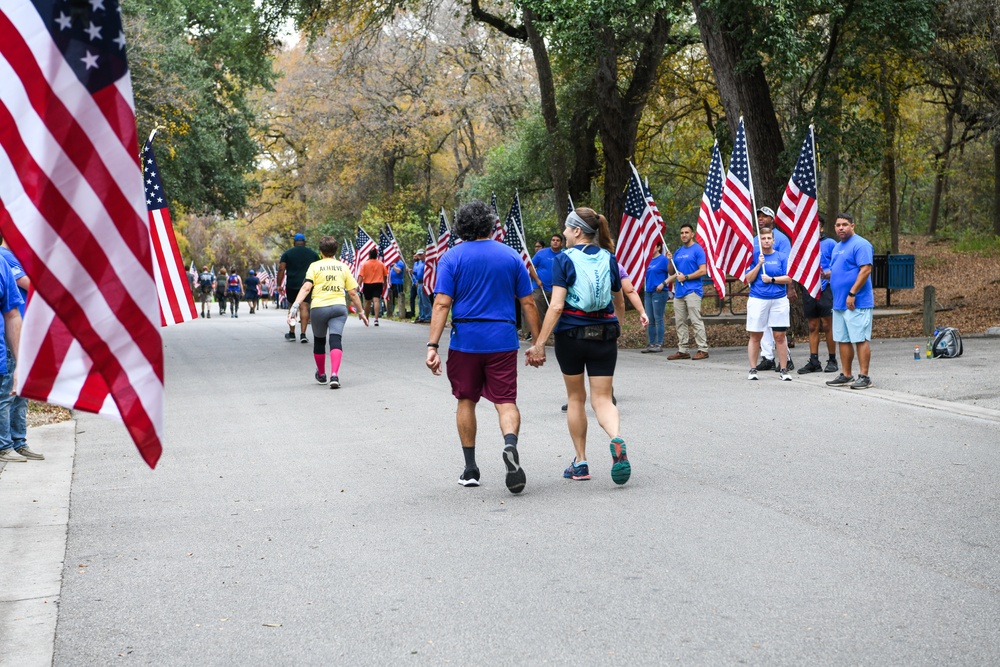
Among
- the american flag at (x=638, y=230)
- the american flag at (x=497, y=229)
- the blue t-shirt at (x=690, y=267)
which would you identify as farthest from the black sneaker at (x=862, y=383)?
the american flag at (x=638, y=230)

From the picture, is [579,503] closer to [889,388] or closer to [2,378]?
[2,378]

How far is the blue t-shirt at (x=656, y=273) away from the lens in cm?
1781

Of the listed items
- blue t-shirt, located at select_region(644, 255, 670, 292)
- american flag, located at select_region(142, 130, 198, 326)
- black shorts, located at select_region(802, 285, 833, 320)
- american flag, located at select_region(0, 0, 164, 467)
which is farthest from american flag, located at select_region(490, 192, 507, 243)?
american flag, located at select_region(0, 0, 164, 467)

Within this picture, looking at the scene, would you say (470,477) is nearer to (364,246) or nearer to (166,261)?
(166,261)

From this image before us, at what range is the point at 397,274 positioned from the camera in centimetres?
3559

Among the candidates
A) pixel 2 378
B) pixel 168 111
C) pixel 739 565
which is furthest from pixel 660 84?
Result: pixel 739 565

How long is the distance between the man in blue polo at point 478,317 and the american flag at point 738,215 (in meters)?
7.66

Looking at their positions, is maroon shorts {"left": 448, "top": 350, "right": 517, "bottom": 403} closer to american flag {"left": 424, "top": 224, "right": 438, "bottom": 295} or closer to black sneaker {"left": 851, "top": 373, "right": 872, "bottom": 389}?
black sneaker {"left": 851, "top": 373, "right": 872, "bottom": 389}

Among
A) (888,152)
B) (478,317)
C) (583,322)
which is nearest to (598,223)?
(583,322)

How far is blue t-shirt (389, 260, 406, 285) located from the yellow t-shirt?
67.2 ft

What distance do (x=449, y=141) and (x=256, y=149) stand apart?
47.6 ft

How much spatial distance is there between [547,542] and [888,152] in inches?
1063

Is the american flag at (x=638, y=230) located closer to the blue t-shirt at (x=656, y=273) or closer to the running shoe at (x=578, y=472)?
the blue t-shirt at (x=656, y=273)

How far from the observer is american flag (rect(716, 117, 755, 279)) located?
48.4ft
